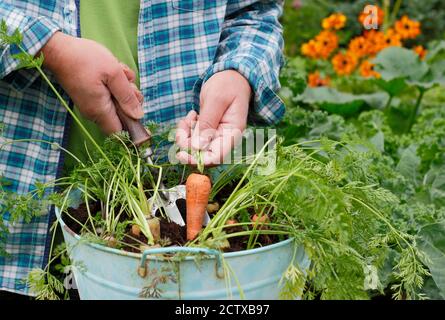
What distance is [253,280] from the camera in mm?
1005

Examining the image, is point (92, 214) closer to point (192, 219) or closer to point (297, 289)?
point (192, 219)

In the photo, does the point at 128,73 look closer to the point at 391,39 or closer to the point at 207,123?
the point at 207,123

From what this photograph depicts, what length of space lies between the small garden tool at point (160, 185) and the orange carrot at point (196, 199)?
2.3 inches

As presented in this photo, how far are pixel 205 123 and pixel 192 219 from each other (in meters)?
0.23

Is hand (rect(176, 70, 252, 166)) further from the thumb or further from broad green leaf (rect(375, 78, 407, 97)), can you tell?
broad green leaf (rect(375, 78, 407, 97))

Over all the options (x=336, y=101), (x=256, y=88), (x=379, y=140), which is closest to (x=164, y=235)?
(x=256, y=88)

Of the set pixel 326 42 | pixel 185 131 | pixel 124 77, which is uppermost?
pixel 124 77

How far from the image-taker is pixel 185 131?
1.24m

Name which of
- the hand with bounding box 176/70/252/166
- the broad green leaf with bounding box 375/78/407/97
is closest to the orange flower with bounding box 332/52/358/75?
the broad green leaf with bounding box 375/78/407/97

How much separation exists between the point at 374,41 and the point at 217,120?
7.57ft

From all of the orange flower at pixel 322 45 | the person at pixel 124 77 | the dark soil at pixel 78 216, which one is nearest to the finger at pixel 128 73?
the person at pixel 124 77

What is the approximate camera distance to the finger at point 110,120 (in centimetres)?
124

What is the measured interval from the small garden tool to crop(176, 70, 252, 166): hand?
0.07 m
